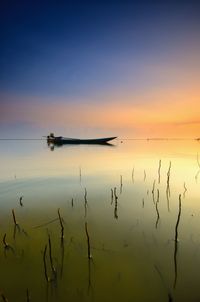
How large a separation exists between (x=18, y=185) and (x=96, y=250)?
6.05 metres

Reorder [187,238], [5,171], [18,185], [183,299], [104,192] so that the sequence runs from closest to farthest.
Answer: [183,299] → [187,238] → [104,192] → [18,185] → [5,171]

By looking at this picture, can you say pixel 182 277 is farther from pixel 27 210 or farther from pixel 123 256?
pixel 27 210

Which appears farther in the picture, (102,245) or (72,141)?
(72,141)

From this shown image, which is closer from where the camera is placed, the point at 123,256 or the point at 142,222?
the point at 123,256

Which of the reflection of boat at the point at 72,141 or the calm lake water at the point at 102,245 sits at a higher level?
the reflection of boat at the point at 72,141

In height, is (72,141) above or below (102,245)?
above

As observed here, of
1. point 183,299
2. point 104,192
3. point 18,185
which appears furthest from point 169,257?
point 18,185

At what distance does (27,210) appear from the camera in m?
7.48

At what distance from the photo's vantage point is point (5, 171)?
13727 millimetres

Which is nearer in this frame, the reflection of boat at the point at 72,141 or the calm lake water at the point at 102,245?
the calm lake water at the point at 102,245

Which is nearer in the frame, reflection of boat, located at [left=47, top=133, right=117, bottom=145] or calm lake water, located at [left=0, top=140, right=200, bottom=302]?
calm lake water, located at [left=0, top=140, right=200, bottom=302]

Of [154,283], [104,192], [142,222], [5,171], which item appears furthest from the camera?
[5,171]

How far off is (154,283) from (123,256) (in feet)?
2.65

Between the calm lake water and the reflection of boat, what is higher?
the reflection of boat
